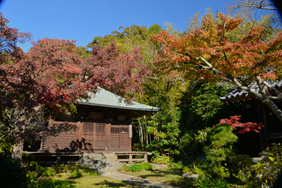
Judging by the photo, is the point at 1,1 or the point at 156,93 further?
the point at 156,93

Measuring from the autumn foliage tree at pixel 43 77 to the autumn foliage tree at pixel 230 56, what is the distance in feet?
9.35

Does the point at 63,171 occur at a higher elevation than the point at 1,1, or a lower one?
lower

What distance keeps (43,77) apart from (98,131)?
8237 millimetres

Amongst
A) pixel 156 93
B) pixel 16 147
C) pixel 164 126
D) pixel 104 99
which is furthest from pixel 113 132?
pixel 16 147

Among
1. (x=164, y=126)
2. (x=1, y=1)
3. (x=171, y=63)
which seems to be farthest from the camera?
(x=164, y=126)

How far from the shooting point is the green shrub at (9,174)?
4754 millimetres

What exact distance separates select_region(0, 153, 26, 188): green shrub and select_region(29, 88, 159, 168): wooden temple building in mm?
6966

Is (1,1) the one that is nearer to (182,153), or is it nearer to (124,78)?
(124,78)

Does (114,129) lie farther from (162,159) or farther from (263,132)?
(263,132)

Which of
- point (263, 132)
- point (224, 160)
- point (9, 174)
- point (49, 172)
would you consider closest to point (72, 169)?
point (49, 172)

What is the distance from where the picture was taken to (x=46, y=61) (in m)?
6.74

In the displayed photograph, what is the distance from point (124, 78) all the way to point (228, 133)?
15.5ft

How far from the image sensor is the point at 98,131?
14398mm

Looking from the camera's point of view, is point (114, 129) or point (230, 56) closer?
point (230, 56)
